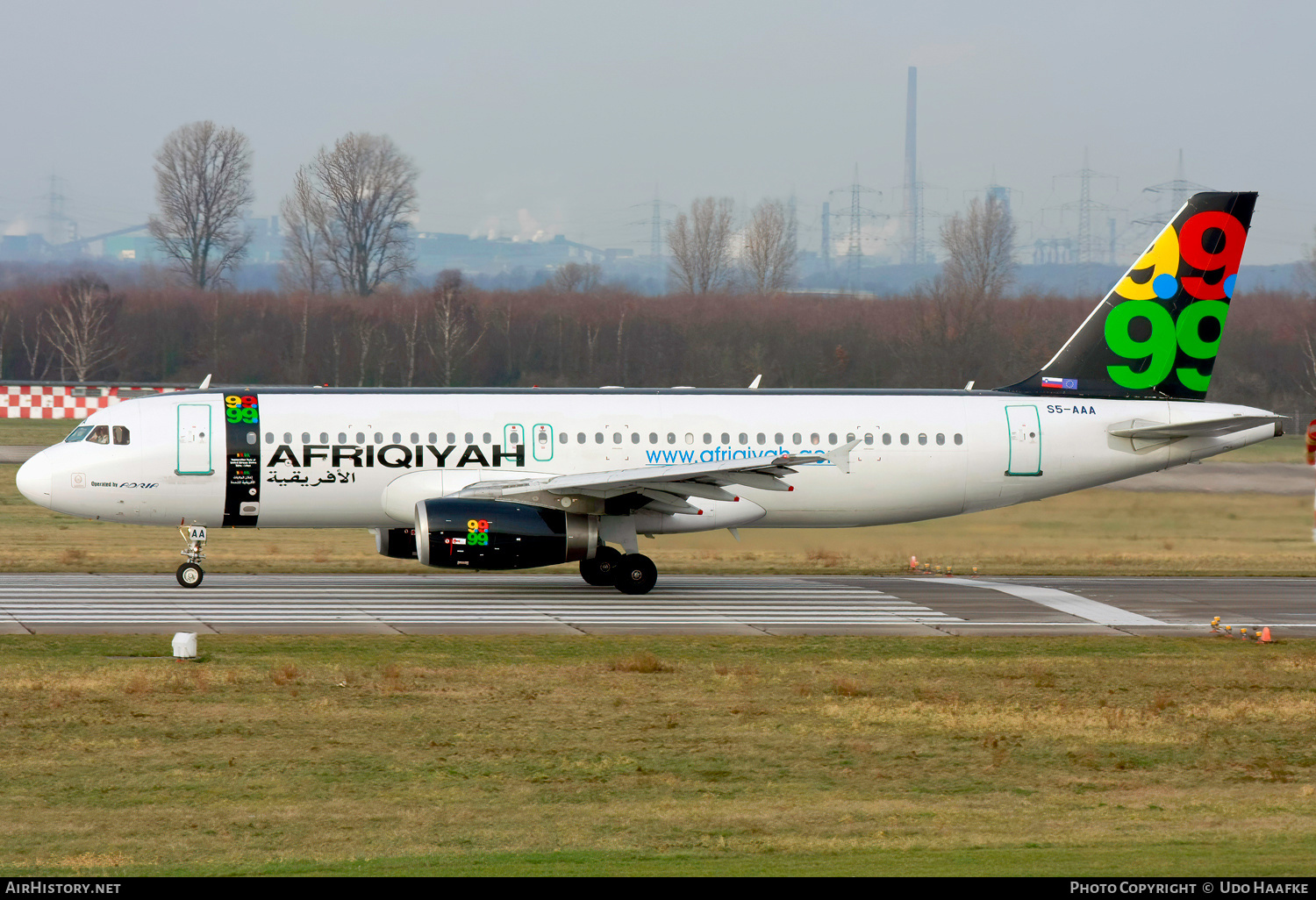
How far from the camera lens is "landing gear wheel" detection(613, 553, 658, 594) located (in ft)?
94.2

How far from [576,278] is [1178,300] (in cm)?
7664

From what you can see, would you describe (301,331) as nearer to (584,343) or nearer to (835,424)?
(584,343)

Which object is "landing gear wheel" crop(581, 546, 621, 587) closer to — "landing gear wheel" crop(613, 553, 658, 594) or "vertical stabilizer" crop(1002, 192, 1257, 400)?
"landing gear wheel" crop(613, 553, 658, 594)

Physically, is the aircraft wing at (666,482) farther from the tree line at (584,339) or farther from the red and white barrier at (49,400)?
the tree line at (584,339)

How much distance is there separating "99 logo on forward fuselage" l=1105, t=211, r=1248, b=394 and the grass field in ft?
33.6

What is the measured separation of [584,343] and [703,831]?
6473 centimetres

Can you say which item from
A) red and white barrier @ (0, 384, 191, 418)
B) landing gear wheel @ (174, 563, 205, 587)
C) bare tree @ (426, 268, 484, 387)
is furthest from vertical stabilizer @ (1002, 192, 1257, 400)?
bare tree @ (426, 268, 484, 387)

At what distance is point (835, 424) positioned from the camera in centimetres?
3023

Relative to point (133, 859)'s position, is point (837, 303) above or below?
above

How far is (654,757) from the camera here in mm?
15109

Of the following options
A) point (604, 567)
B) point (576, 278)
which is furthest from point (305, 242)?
point (604, 567)
